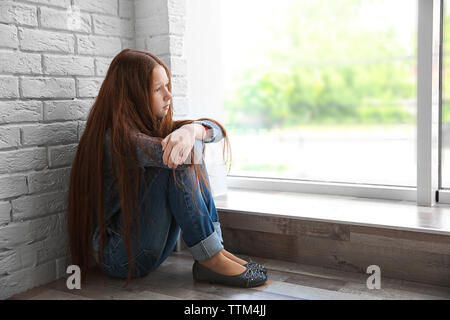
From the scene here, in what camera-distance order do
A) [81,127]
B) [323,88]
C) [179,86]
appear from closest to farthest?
[81,127], [179,86], [323,88]

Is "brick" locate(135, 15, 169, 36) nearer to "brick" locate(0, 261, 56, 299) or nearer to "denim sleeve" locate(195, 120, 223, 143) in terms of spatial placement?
"denim sleeve" locate(195, 120, 223, 143)

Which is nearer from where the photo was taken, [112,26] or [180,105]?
[112,26]

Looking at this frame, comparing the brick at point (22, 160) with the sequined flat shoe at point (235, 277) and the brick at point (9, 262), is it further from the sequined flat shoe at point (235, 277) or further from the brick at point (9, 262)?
the sequined flat shoe at point (235, 277)

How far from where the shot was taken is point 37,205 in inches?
69.9

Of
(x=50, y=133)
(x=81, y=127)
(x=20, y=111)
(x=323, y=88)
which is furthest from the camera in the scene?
(x=323, y=88)

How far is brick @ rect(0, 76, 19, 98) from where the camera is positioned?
1.63 metres

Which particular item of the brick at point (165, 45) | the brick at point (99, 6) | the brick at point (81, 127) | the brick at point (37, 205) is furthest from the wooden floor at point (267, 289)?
the brick at point (99, 6)

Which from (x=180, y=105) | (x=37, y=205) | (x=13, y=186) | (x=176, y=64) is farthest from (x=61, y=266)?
(x=176, y=64)

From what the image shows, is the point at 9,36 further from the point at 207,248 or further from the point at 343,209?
the point at 343,209

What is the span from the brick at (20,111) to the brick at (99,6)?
435mm

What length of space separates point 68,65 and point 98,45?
0.19m

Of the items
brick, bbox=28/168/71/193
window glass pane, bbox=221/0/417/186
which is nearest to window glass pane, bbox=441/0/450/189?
window glass pane, bbox=221/0/417/186
